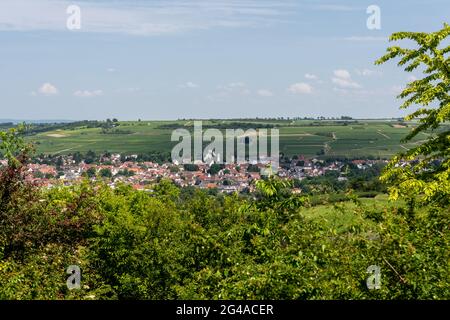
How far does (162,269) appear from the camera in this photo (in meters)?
17.2

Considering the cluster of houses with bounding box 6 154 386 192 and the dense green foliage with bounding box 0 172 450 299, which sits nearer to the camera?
the dense green foliage with bounding box 0 172 450 299

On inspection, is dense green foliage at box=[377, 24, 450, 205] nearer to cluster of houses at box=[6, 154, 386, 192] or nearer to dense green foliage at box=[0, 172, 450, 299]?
dense green foliage at box=[0, 172, 450, 299]

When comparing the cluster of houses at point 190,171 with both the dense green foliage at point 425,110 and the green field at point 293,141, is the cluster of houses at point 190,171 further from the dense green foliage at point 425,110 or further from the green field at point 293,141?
the dense green foliage at point 425,110

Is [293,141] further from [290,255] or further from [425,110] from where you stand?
[290,255]

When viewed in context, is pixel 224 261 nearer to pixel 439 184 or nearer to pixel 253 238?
pixel 253 238

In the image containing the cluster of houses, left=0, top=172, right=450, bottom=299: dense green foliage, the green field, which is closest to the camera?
left=0, top=172, right=450, bottom=299: dense green foliage

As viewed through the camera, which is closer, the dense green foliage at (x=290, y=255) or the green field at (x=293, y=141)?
the dense green foliage at (x=290, y=255)

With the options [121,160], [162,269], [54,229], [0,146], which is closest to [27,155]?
[0,146]

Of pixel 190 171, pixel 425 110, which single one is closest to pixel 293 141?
pixel 190 171

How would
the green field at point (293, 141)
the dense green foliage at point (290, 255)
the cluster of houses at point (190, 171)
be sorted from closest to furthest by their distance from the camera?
1. the dense green foliage at point (290, 255)
2. the cluster of houses at point (190, 171)
3. the green field at point (293, 141)

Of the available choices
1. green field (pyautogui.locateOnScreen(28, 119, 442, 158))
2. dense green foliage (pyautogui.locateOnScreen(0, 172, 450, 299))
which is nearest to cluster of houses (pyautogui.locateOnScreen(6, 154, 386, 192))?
green field (pyautogui.locateOnScreen(28, 119, 442, 158))

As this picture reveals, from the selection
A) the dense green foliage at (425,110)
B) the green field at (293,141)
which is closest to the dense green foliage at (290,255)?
the dense green foliage at (425,110)

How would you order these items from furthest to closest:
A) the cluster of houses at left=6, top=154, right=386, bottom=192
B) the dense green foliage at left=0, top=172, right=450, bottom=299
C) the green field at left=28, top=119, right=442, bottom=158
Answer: the green field at left=28, top=119, right=442, bottom=158, the cluster of houses at left=6, top=154, right=386, bottom=192, the dense green foliage at left=0, top=172, right=450, bottom=299

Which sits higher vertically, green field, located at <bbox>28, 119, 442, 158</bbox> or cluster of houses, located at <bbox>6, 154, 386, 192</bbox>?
green field, located at <bbox>28, 119, 442, 158</bbox>
